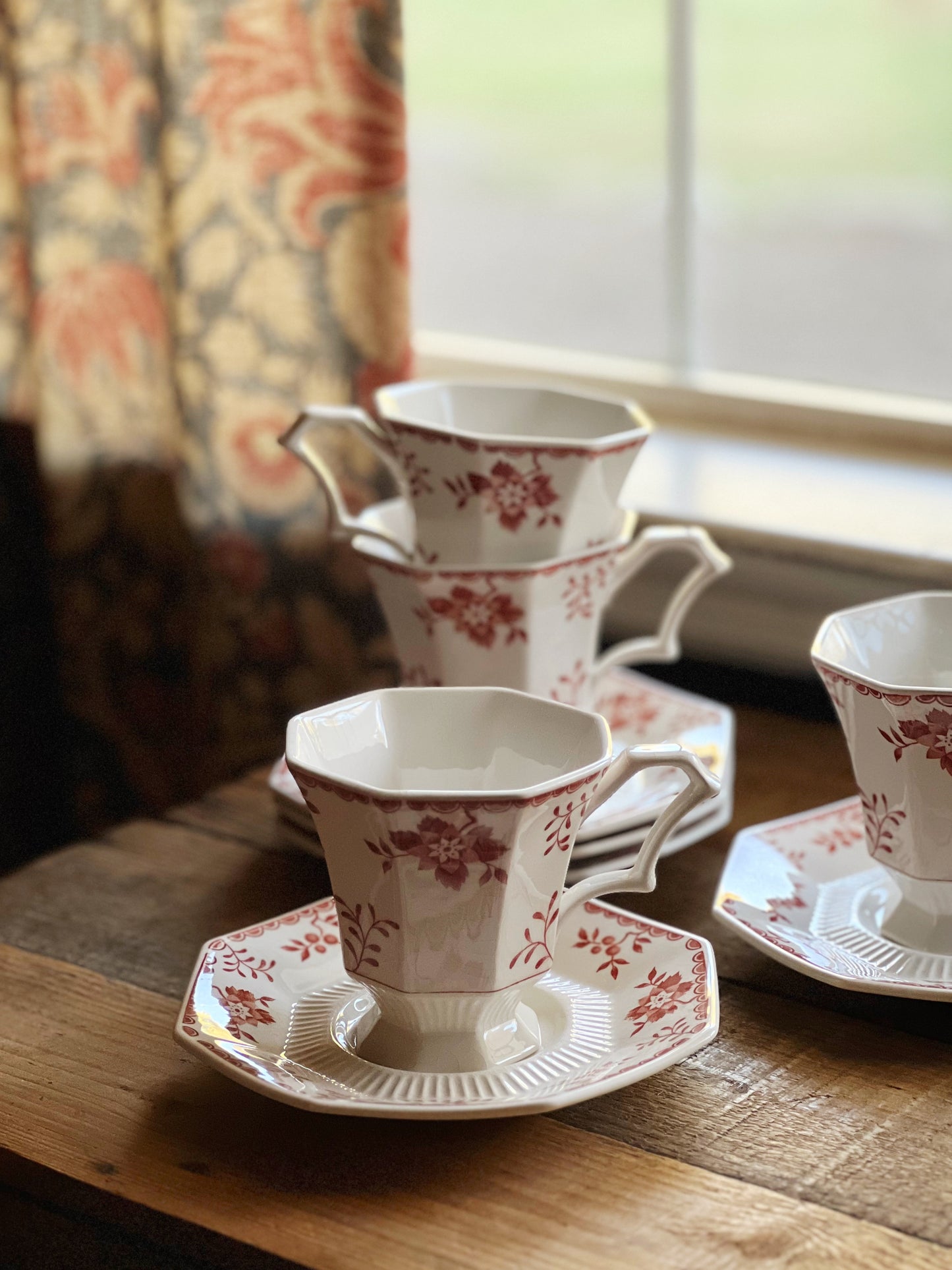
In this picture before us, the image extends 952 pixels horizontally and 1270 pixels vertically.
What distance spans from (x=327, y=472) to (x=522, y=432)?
12cm

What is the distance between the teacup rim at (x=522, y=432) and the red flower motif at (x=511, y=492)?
13mm

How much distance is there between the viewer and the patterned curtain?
1.09 meters

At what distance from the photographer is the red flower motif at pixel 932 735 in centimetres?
60

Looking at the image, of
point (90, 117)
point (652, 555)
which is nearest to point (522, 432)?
point (652, 555)

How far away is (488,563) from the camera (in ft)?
2.52

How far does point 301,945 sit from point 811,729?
1.50 feet

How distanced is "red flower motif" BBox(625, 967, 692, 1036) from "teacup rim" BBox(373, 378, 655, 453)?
0.87ft

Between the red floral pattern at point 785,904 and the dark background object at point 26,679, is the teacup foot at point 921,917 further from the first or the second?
the dark background object at point 26,679

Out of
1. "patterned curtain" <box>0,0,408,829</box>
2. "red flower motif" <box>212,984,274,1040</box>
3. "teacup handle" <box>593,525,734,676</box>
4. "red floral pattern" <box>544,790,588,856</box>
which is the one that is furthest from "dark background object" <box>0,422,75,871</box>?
"red floral pattern" <box>544,790,588,856</box>

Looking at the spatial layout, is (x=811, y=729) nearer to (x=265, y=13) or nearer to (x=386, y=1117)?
(x=386, y=1117)

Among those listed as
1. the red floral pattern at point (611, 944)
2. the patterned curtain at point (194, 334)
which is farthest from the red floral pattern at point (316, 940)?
the patterned curtain at point (194, 334)

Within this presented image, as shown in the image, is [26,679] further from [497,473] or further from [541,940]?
[541,940]

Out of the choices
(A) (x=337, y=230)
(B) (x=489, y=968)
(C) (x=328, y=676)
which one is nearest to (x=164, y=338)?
(A) (x=337, y=230)

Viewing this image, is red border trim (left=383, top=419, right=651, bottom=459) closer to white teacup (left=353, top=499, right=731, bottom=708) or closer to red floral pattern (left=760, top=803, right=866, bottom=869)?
white teacup (left=353, top=499, right=731, bottom=708)
